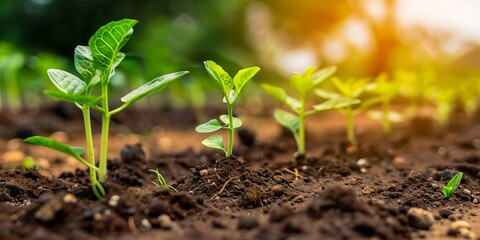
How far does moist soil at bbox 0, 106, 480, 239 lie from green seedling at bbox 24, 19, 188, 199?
0.12m

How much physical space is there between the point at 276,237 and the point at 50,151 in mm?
2379

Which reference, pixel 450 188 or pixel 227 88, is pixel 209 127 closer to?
pixel 227 88

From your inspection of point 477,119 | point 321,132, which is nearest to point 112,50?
point 321,132

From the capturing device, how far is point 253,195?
66.5 inches

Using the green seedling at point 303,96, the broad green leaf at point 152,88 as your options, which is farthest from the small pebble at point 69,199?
the green seedling at point 303,96

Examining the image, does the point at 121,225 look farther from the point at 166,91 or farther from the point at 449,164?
the point at 166,91

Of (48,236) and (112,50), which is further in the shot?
(112,50)

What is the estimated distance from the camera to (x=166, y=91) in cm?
672

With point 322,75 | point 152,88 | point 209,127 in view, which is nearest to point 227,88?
point 209,127

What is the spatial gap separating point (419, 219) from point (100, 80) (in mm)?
1077

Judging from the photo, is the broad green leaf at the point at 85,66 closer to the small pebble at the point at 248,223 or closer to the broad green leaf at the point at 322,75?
the small pebble at the point at 248,223

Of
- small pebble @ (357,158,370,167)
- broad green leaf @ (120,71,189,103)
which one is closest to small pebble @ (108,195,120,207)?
broad green leaf @ (120,71,189,103)

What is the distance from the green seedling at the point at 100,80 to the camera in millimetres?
1593

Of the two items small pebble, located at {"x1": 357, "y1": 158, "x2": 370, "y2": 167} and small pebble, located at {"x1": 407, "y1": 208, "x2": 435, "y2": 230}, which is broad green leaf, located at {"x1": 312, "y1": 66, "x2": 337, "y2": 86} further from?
small pebble, located at {"x1": 407, "y1": 208, "x2": 435, "y2": 230}
